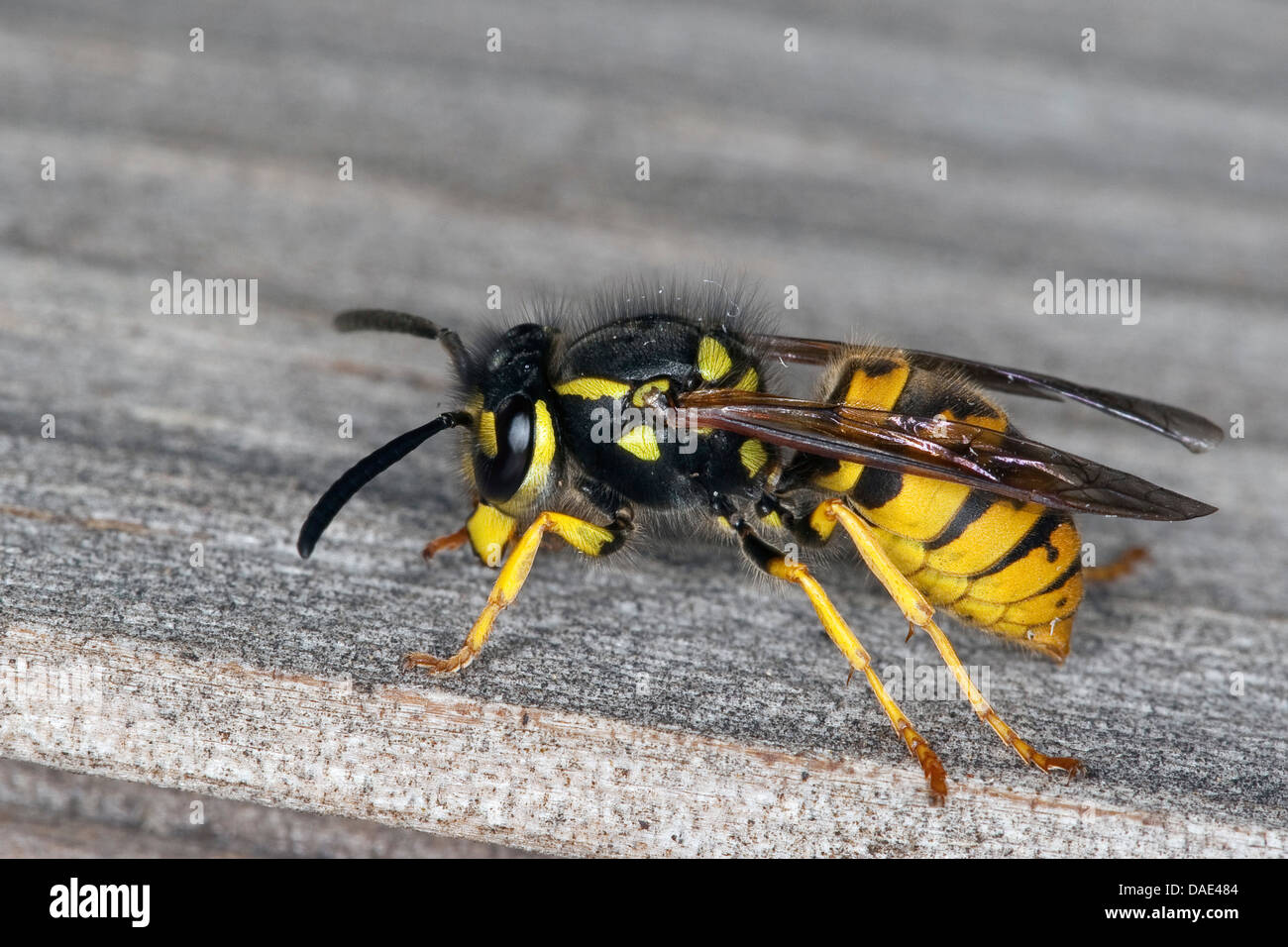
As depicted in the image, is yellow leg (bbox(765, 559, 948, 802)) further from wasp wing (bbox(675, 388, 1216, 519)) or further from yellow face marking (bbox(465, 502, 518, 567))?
yellow face marking (bbox(465, 502, 518, 567))

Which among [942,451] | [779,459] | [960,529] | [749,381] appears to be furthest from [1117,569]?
[749,381]

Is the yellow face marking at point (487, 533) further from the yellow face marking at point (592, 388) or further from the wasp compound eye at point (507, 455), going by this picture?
the yellow face marking at point (592, 388)

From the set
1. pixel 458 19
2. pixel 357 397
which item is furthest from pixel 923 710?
pixel 458 19

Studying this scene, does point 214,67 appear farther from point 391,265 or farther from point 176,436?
point 176,436

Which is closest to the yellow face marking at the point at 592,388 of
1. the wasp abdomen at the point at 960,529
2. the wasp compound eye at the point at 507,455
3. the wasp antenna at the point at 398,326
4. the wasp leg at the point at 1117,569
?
the wasp compound eye at the point at 507,455

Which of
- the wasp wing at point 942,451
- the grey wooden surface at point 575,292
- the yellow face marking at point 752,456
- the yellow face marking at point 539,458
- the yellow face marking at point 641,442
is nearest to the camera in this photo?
the grey wooden surface at point 575,292

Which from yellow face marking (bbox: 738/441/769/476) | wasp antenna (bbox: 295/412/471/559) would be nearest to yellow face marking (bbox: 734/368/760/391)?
yellow face marking (bbox: 738/441/769/476)
